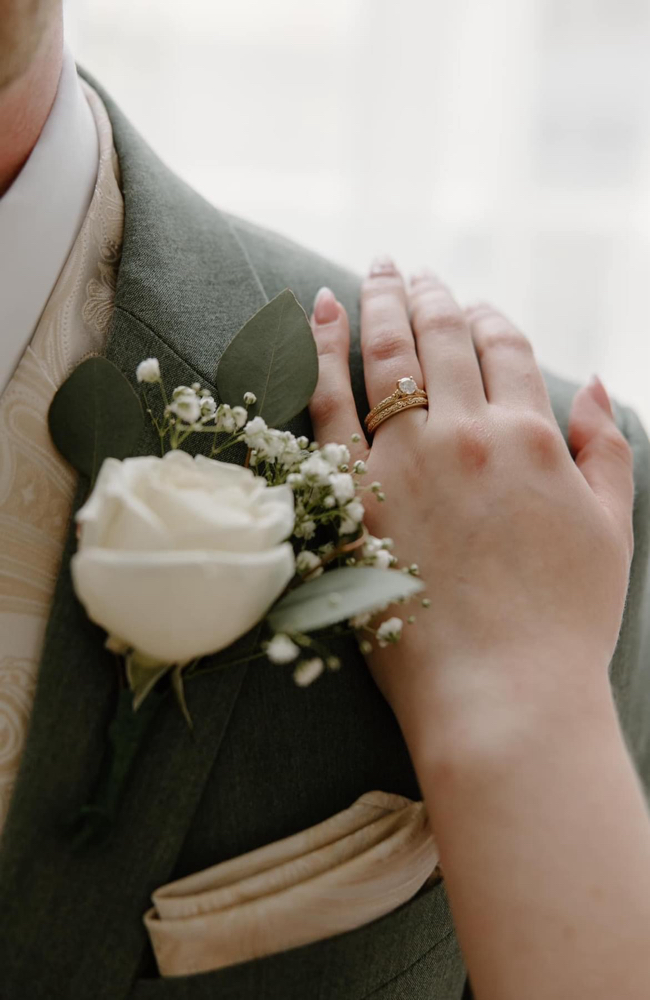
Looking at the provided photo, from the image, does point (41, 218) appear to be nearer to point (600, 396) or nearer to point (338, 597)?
point (338, 597)

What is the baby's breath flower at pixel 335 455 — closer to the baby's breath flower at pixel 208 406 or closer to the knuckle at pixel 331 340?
the baby's breath flower at pixel 208 406

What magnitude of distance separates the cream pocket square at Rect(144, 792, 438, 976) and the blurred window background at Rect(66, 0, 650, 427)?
1.37 m

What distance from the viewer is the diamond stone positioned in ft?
2.31

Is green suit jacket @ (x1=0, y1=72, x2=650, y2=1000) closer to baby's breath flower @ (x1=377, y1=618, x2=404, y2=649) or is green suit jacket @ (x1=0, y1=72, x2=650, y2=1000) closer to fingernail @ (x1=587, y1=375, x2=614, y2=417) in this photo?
baby's breath flower @ (x1=377, y1=618, x2=404, y2=649)

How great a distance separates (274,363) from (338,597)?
225 millimetres

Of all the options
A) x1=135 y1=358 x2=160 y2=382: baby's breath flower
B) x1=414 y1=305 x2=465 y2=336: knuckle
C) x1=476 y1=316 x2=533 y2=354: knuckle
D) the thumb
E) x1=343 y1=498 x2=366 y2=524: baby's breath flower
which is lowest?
the thumb

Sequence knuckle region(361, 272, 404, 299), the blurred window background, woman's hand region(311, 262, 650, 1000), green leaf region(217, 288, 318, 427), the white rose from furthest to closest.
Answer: the blurred window background < knuckle region(361, 272, 404, 299) < green leaf region(217, 288, 318, 427) < woman's hand region(311, 262, 650, 1000) < the white rose

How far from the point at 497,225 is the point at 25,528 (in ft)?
4.58

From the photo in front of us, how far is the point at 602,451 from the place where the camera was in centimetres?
77

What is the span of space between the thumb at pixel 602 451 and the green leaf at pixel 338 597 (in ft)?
1.01

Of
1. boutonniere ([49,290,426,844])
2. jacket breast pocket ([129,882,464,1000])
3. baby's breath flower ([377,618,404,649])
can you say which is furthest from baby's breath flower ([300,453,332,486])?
jacket breast pocket ([129,882,464,1000])

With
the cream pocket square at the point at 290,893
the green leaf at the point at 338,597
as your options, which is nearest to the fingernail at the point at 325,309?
the green leaf at the point at 338,597

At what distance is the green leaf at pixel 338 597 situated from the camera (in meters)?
0.46

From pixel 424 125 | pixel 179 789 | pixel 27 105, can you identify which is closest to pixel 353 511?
pixel 179 789
